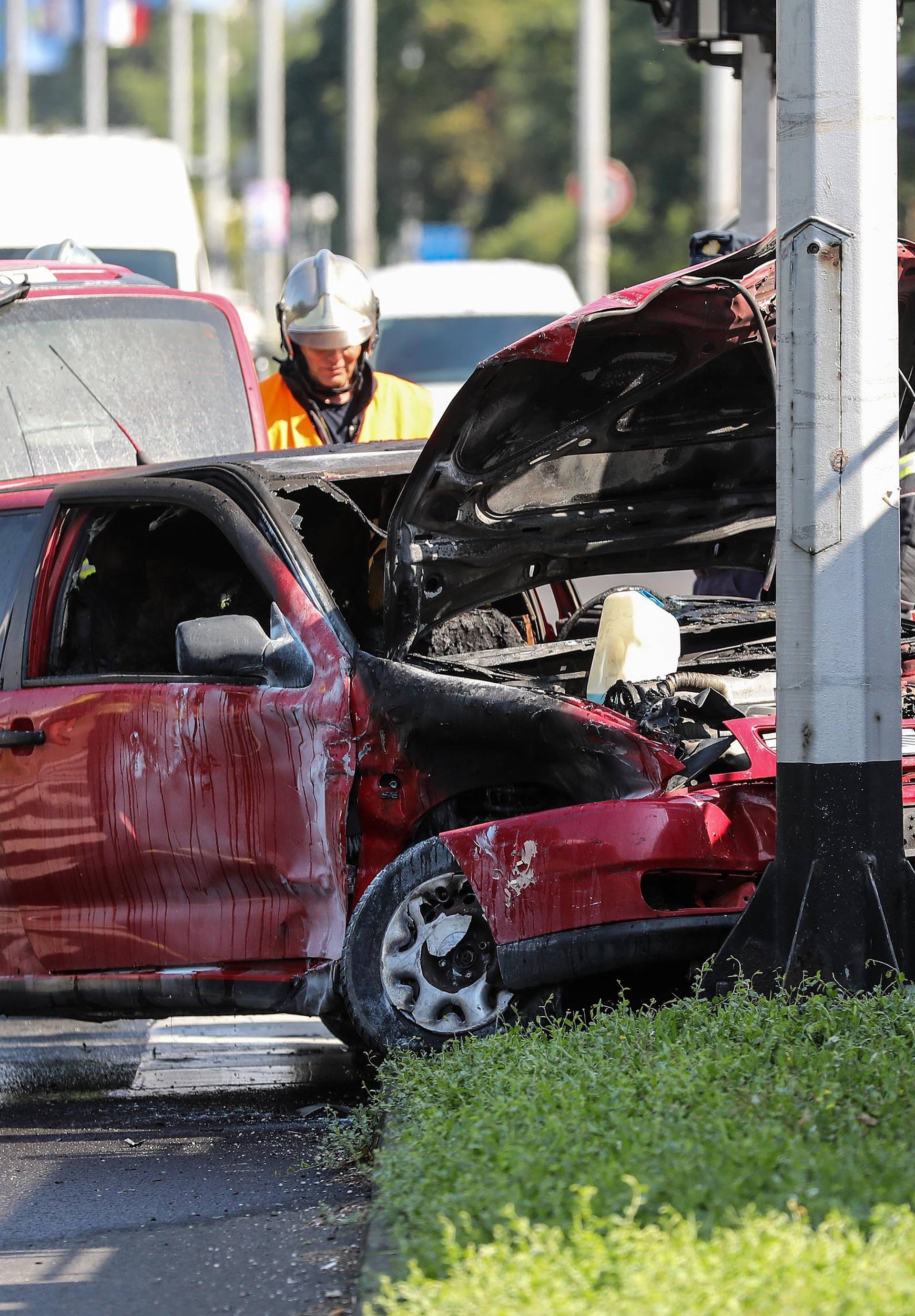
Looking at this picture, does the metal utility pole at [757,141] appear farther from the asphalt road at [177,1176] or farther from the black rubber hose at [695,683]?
the asphalt road at [177,1176]

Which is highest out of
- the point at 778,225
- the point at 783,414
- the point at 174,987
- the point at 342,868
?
the point at 778,225

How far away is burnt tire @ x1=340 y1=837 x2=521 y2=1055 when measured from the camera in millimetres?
5320

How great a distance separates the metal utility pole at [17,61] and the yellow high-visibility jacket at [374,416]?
4624cm

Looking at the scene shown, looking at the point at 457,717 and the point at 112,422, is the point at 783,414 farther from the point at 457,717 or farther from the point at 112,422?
the point at 112,422

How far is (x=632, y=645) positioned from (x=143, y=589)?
1.75 metres

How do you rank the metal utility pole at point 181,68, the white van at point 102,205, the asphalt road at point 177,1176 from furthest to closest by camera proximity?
the metal utility pole at point 181,68 < the white van at point 102,205 < the asphalt road at point 177,1176

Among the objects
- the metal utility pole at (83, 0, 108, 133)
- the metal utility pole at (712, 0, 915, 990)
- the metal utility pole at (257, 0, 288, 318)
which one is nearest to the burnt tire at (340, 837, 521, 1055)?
the metal utility pole at (712, 0, 915, 990)

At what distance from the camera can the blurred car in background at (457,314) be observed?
14500 millimetres

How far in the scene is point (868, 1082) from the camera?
432 cm

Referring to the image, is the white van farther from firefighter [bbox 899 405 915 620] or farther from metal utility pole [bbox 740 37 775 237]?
firefighter [bbox 899 405 915 620]

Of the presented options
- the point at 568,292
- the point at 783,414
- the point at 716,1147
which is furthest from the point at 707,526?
the point at 568,292

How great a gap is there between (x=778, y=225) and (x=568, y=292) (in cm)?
973

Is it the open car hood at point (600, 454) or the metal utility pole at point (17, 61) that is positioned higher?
the metal utility pole at point (17, 61)

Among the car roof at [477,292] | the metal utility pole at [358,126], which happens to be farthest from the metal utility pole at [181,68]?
the car roof at [477,292]
